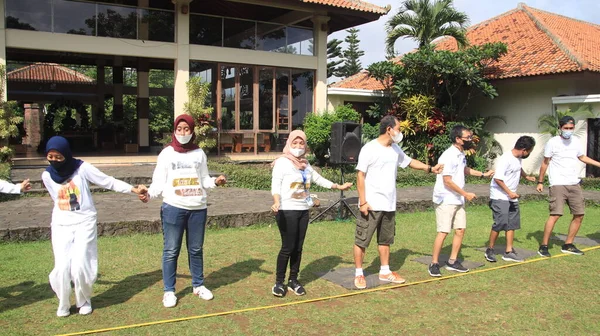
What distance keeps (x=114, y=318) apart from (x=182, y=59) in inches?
435

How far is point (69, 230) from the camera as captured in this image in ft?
14.0

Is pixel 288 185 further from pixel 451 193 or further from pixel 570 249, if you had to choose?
pixel 570 249

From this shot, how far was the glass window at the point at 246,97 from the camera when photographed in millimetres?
15383

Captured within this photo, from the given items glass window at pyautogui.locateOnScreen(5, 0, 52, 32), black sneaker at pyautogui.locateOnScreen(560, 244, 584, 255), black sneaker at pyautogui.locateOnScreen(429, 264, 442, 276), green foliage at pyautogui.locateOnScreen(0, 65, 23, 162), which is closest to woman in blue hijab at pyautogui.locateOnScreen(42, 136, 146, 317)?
black sneaker at pyautogui.locateOnScreen(429, 264, 442, 276)

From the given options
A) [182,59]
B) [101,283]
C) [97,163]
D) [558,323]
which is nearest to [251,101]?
[182,59]

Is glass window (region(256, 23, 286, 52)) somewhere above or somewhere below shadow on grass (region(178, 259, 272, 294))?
above

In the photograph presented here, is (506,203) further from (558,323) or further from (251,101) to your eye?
(251,101)

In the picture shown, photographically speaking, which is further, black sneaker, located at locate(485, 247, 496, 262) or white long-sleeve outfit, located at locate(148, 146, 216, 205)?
black sneaker, located at locate(485, 247, 496, 262)

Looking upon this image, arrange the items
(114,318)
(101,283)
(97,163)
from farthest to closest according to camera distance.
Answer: (97,163) → (101,283) → (114,318)

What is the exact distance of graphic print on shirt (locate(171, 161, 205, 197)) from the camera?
15.0ft

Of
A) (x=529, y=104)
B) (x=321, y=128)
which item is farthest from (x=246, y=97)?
(x=529, y=104)

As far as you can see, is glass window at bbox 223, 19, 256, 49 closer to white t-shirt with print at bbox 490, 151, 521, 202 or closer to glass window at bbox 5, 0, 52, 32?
glass window at bbox 5, 0, 52, 32

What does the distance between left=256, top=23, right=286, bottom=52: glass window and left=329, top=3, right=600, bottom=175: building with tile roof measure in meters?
2.57

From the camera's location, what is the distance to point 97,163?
1389 centimetres
